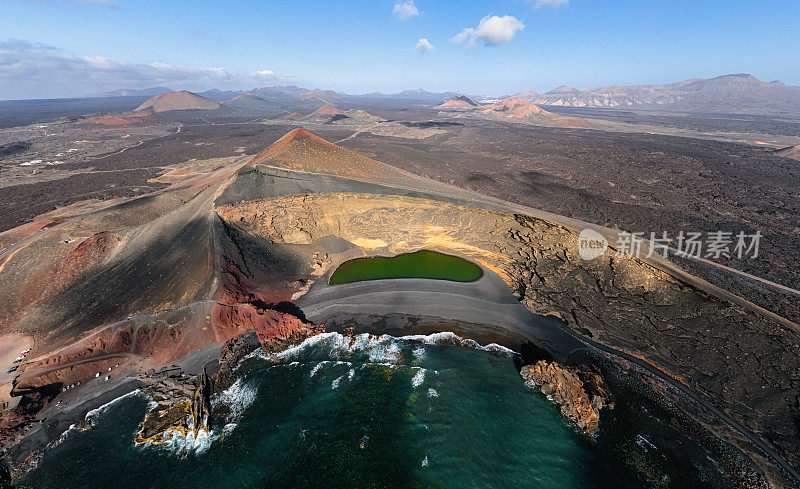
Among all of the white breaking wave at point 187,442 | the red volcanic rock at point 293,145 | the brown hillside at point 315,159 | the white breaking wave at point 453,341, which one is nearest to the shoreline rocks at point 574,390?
the white breaking wave at point 453,341

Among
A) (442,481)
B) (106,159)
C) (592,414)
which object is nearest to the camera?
(442,481)

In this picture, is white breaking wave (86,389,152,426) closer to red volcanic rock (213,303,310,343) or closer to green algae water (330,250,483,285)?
red volcanic rock (213,303,310,343)

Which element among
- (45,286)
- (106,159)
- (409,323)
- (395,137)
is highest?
(395,137)

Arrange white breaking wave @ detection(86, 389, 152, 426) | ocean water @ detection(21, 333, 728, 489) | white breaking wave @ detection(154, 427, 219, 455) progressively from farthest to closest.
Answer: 1. white breaking wave @ detection(86, 389, 152, 426)
2. white breaking wave @ detection(154, 427, 219, 455)
3. ocean water @ detection(21, 333, 728, 489)

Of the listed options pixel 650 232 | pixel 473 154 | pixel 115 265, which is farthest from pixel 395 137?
pixel 115 265

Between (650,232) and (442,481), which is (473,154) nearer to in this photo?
(650,232)

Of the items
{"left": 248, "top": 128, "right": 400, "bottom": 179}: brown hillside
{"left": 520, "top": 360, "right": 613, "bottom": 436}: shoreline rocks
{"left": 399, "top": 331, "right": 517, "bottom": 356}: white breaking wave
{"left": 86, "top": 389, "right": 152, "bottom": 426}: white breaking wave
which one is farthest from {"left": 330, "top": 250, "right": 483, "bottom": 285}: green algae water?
{"left": 248, "top": 128, "right": 400, "bottom": 179}: brown hillside
